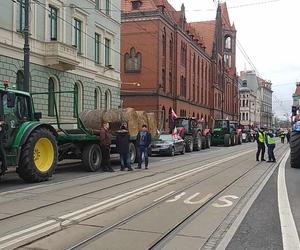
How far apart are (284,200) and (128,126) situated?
1134 cm

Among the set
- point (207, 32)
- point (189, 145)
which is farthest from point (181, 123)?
point (207, 32)

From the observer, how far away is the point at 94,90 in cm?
3659

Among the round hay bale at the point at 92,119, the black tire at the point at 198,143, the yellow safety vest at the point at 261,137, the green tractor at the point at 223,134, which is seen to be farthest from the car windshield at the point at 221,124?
the round hay bale at the point at 92,119

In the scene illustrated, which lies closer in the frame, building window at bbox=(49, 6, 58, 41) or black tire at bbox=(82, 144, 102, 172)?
black tire at bbox=(82, 144, 102, 172)

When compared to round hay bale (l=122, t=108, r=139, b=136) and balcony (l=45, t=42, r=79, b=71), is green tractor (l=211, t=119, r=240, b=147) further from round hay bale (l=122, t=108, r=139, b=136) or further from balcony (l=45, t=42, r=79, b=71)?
round hay bale (l=122, t=108, r=139, b=136)

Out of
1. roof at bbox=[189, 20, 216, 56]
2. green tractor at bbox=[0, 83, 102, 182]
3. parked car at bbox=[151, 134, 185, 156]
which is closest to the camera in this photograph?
green tractor at bbox=[0, 83, 102, 182]

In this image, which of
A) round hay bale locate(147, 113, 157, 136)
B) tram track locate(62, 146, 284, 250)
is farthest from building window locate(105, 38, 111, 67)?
tram track locate(62, 146, 284, 250)

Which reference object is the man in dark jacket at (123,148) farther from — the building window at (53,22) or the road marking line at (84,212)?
the building window at (53,22)

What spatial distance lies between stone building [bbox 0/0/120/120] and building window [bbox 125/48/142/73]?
12.2 metres

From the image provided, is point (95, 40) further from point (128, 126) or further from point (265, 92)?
point (265, 92)

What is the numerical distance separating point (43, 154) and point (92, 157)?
3571 mm

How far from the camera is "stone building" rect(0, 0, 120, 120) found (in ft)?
85.9

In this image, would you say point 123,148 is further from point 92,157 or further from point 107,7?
point 107,7

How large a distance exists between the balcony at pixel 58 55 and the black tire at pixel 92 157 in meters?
11.5
